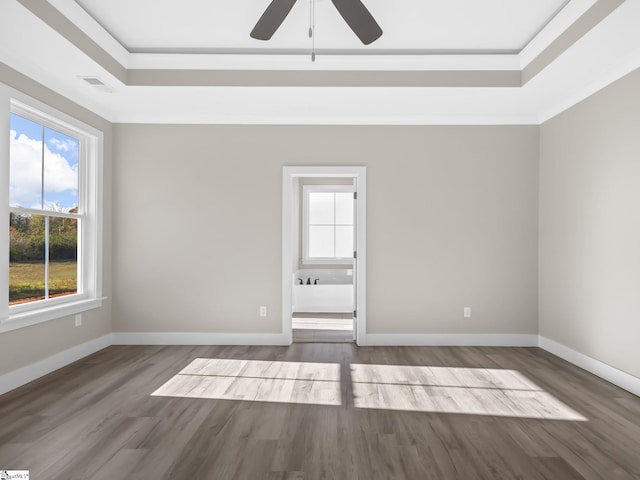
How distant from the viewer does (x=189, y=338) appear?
4848mm

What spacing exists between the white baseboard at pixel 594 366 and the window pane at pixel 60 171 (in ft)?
17.3

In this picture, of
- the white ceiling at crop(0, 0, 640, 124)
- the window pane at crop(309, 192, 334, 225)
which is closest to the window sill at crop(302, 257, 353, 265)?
the window pane at crop(309, 192, 334, 225)

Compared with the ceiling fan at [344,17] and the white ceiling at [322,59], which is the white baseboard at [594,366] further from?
the ceiling fan at [344,17]

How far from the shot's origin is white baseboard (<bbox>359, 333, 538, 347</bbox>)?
4.83 meters

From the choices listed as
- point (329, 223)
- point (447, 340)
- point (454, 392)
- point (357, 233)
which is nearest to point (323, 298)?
point (329, 223)

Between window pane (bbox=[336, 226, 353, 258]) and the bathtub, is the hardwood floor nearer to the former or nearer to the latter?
the bathtub

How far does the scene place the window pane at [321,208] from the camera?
8.27 metres

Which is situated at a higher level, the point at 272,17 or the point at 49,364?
the point at 272,17

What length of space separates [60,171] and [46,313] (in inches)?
54.8

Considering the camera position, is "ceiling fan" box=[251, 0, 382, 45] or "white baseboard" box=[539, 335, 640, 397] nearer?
"ceiling fan" box=[251, 0, 382, 45]

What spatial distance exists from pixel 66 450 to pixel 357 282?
319 cm

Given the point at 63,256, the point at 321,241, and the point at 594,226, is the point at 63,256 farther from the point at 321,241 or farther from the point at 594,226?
the point at 594,226

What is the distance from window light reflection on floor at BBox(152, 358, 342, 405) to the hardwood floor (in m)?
0.02

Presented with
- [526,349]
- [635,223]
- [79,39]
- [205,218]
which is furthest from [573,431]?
[79,39]
